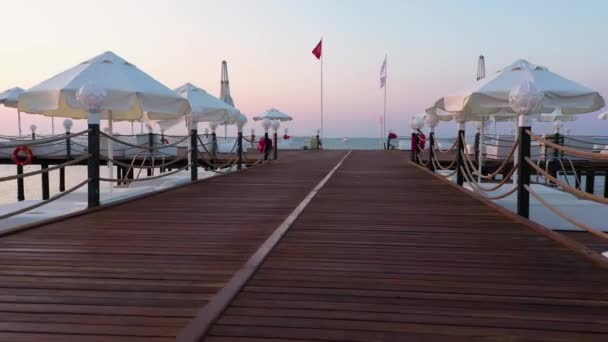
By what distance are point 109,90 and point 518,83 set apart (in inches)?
275

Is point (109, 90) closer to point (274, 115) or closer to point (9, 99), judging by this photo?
point (9, 99)

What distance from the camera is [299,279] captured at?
9.38ft

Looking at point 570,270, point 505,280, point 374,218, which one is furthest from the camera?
point 374,218

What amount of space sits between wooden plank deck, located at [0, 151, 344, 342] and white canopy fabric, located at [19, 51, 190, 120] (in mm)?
3064

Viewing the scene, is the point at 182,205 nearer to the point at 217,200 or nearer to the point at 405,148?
the point at 217,200

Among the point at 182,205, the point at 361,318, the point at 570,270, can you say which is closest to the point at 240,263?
the point at 361,318

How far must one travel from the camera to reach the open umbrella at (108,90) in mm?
8047

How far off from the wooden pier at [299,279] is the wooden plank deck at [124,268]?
0.01m

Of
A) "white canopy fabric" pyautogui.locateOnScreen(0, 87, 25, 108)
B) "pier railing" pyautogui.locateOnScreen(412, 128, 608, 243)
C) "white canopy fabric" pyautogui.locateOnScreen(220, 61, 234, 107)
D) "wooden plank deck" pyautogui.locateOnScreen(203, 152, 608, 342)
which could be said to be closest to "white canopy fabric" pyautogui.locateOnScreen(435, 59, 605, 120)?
"pier railing" pyautogui.locateOnScreen(412, 128, 608, 243)

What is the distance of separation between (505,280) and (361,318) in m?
A: 1.11

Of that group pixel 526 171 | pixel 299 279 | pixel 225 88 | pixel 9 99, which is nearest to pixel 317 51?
pixel 225 88

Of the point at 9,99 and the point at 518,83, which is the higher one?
the point at 9,99

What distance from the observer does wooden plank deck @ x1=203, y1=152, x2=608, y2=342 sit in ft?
7.02

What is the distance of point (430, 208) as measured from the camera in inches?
229
